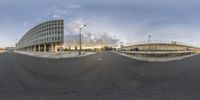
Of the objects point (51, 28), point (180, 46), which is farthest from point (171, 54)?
point (51, 28)

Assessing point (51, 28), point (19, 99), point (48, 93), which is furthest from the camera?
point (51, 28)

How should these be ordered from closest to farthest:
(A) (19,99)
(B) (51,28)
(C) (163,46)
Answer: (A) (19,99) < (C) (163,46) < (B) (51,28)

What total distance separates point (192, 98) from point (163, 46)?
64.2m

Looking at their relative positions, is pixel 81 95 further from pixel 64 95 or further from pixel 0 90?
pixel 0 90

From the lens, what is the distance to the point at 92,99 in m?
6.79

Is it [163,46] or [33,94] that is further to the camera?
[163,46]

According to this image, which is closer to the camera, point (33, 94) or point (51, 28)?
point (33, 94)

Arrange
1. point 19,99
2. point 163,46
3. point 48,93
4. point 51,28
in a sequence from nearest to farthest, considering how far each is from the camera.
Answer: point 19,99, point 48,93, point 163,46, point 51,28

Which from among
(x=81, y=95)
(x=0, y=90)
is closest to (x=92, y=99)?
(x=81, y=95)

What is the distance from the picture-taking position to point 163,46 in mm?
69250

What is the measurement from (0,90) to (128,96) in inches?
169

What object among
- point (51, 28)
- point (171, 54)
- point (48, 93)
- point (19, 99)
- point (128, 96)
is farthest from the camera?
point (51, 28)

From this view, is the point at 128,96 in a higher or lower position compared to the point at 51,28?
lower

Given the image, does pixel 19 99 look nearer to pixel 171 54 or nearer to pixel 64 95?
pixel 64 95
